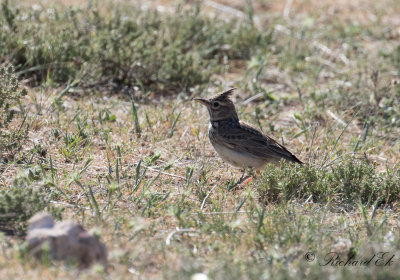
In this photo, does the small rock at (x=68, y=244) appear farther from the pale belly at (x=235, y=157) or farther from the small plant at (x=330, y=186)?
the pale belly at (x=235, y=157)

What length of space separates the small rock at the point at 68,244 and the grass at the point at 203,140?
11 cm

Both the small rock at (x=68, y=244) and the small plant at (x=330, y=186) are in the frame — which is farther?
the small plant at (x=330, y=186)

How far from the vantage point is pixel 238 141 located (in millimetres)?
7066

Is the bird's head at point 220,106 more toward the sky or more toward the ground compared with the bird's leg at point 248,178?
more toward the sky

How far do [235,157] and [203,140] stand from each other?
0.79 metres

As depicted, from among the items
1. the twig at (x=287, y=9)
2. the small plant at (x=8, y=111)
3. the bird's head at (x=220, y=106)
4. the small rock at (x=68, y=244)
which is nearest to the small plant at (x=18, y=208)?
the small rock at (x=68, y=244)

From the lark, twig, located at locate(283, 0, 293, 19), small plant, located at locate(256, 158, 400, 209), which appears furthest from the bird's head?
twig, located at locate(283, 0, 293, 19)

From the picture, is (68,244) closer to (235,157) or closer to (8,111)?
(8,111)

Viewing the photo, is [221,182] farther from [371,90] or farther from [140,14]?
[140,14]

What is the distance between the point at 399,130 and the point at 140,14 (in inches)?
192

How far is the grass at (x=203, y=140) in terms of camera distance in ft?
15.6

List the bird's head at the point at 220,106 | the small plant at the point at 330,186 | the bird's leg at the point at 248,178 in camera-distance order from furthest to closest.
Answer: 1. the bird's head at the point at 220,106
2. the bird's leg at the point at 248,178
3. the small plant at the point at 330,186

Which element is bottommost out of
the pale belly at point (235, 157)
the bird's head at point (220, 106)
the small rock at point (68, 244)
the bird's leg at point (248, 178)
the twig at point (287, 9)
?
the bird's leg at point (248, 178)

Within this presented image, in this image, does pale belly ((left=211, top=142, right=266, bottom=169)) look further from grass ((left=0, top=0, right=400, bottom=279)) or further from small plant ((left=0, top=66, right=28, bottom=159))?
small plant ((left=0, top=66, right=28, bottom=159))
